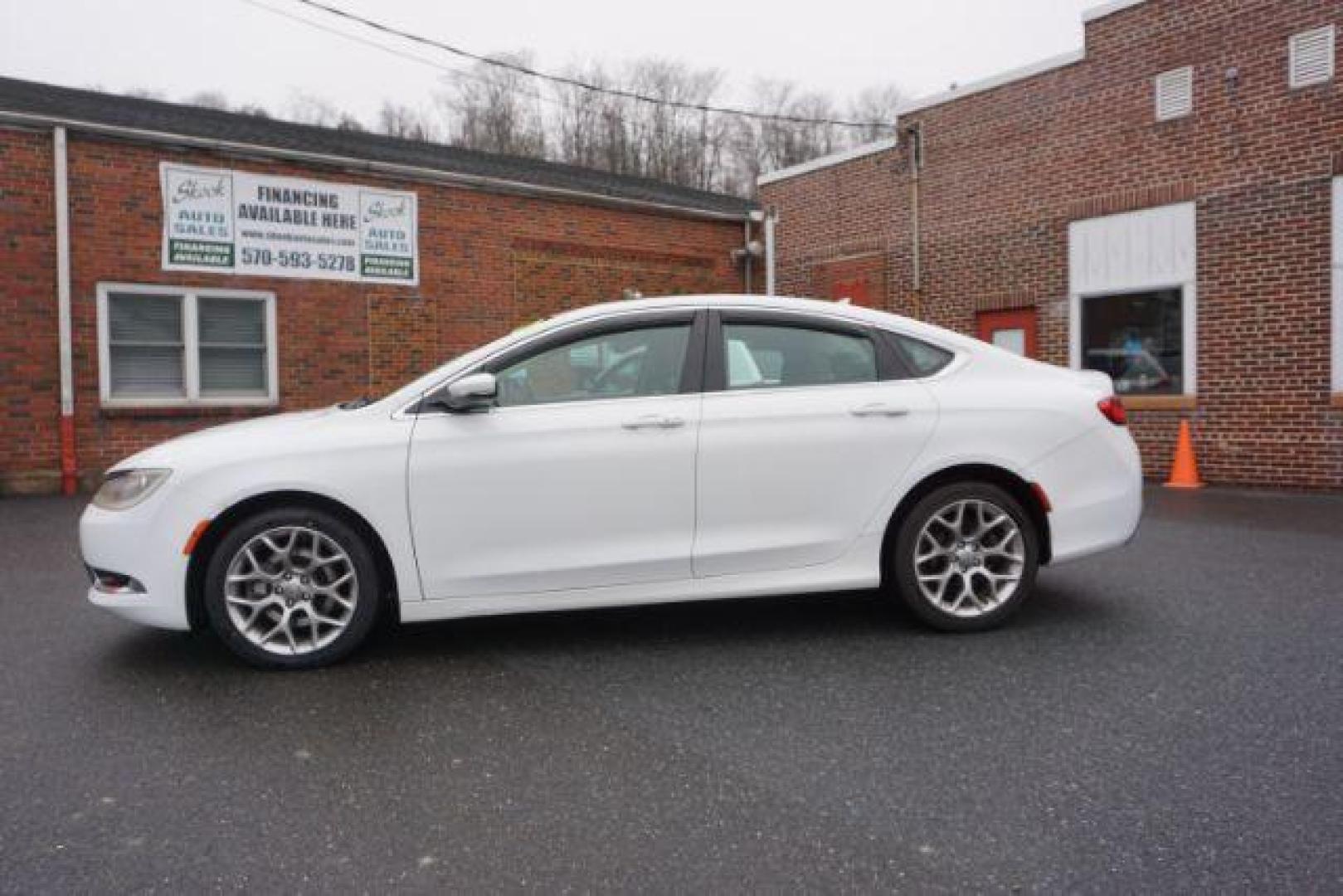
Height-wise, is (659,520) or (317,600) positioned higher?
(659,520)

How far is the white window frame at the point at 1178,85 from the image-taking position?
35.9ft

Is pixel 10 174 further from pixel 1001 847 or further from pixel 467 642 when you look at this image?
pixel 1001 847

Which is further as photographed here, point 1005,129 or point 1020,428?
point 1005,129

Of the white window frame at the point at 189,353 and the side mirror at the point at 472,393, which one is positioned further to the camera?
the white window frame at the point at 189,353

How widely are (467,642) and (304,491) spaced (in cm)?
105

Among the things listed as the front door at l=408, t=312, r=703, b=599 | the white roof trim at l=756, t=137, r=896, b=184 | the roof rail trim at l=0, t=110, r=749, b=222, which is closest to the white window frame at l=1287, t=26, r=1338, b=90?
the white roof trim at l=756, t=137, r=896, b=184

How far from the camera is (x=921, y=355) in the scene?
4.62 meters

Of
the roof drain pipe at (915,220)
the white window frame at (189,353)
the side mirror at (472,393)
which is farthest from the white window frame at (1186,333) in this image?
the white window frame at (189,353)

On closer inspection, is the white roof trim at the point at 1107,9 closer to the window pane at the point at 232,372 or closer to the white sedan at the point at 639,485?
the white sedan at the point at 639,485

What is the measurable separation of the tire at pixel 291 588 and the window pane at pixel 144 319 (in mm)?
→ 9015

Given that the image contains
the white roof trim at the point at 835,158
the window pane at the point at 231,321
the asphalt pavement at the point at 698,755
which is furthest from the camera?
the white roof trim at the point at 835,158

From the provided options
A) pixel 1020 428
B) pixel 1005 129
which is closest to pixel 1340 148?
pixel 1005 129

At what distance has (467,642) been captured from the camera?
4.50 metres

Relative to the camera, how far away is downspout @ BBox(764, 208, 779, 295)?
54.4 feet
